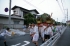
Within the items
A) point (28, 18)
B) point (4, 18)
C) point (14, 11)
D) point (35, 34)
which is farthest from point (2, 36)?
point (14, 11)

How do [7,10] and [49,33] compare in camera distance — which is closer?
[49,33]

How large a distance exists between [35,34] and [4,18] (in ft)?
58.2

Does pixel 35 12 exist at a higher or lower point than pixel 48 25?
higher

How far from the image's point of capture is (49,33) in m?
9.12

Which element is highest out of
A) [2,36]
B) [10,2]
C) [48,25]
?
[10,2]

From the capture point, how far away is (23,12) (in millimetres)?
39688

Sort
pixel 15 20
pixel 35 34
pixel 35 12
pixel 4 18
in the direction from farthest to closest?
pixel 35 12 < pixel 15 20 < pixel 4 18 < pixel 35 34

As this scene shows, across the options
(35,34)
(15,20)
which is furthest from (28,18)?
(35,34)

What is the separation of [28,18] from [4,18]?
1006 centimetres

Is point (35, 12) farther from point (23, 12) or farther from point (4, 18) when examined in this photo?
point (4, 18)

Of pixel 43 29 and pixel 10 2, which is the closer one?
pixel 43 29

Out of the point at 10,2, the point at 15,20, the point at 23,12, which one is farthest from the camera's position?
the point at 23,12

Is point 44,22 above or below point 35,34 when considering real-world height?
above

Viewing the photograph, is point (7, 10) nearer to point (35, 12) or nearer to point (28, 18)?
point (28, 18)
